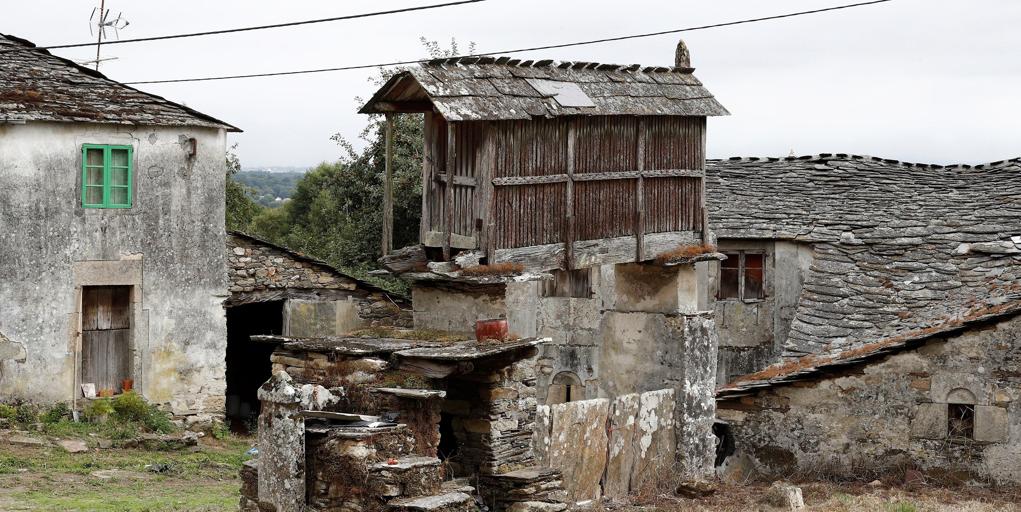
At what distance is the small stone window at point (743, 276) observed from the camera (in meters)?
23.5

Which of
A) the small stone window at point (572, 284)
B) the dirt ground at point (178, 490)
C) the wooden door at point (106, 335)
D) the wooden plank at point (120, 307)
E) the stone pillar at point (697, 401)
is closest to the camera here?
the dirt ground at point (178, 490)

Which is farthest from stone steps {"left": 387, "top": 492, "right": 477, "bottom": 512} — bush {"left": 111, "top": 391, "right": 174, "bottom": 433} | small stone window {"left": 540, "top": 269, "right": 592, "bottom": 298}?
small stone window {"left": 540, "top": 269, "right": 592, "bottom": 298}

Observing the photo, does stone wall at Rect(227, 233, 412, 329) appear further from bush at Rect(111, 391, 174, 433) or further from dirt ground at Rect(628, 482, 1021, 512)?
dirt ground at Rect(628, 482, 1021, 512)

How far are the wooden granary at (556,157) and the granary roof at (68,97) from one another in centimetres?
491

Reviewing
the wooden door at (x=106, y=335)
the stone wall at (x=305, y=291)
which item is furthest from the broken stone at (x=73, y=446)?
the stone wall at (x=305, y=291)

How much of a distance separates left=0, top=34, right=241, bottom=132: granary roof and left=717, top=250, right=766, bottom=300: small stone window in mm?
9337

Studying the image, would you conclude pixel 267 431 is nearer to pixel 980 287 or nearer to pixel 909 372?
pixel 909 372

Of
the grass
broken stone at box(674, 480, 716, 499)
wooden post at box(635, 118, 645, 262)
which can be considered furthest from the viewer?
wooden post at box(635, 118, 645, 262)

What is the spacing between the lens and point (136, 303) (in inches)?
722

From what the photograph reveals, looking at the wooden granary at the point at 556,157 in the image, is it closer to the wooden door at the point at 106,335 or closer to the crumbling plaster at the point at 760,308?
the wooden door at the point at 106,335

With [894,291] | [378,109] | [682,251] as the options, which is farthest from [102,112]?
[894,291]

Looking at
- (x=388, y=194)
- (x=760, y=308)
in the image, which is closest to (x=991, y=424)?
(x=760, y=308)

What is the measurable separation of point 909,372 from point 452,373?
705 cm

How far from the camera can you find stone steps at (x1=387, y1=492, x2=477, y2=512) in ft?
35.2
